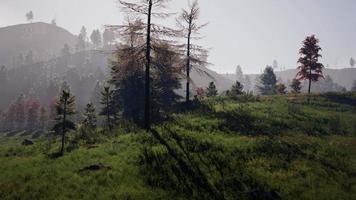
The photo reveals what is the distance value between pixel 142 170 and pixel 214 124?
38.2 ft

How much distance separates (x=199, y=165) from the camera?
18.8 meters

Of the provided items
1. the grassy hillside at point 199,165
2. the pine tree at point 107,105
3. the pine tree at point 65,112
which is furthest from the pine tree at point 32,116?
the pine tree at point 65,112

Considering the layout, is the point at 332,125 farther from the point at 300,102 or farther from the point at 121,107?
the point at 121,107

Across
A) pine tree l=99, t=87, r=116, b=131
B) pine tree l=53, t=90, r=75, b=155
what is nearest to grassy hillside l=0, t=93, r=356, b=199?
pine tree l=53, t=90, r=75, b=155

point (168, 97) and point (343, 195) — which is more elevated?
point (168, 97)

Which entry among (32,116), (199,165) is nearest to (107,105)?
(199,165)

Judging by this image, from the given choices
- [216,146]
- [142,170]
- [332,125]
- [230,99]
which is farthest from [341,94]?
[142,170]

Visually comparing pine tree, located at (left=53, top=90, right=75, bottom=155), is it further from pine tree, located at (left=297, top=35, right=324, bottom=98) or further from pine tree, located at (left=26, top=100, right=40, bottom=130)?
pine tree, located at (left=26, top=100, right=40, bottom=130)

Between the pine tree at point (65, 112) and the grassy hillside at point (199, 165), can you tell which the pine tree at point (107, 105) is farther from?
the grassy hillside at point (199, 165)

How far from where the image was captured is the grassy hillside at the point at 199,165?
1592 centimetres

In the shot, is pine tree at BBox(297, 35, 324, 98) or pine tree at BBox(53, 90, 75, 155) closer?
pine tree at BBox(53, 90, 75, 155)

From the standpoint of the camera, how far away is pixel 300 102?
45500 millimetres

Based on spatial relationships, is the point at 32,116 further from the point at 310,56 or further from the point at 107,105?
the point at 310,56

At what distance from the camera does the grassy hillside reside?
1592 cm
